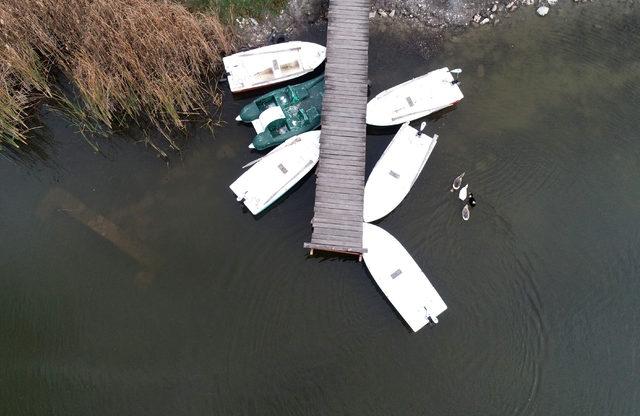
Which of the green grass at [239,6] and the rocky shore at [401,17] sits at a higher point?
the green grass at [239,6]

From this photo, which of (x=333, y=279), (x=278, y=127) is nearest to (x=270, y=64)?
(x=278, y=127)

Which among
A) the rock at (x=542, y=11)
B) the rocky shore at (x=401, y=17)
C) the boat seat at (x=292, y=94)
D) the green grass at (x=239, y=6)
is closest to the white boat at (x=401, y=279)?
the boat seat at (x=292, y=94)

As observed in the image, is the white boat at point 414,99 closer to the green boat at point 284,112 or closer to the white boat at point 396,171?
the white boat at point 396,171

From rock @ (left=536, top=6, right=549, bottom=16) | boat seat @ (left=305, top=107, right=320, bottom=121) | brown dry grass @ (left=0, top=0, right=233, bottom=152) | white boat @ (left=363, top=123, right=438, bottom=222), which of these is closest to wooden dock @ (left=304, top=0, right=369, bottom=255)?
white boat @ (left=363, top=123, right=438, bottom=222)

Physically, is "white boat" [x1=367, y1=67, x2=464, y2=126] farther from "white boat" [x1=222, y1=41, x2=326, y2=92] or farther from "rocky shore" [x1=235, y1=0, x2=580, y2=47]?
"white boat" [x1=222, y1=41, x2=326, y2=92]

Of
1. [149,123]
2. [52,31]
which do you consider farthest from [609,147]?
[52,31]
